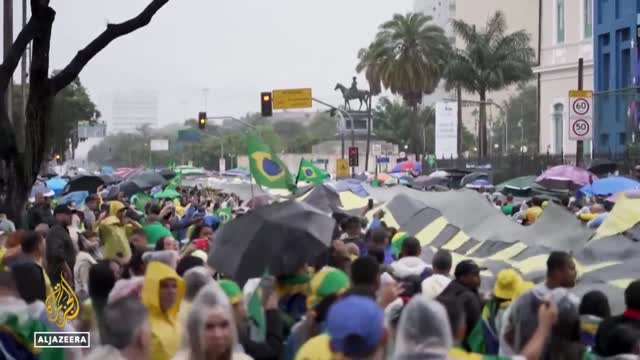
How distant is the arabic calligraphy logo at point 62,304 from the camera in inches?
341

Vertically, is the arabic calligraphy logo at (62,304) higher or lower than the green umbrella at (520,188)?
higher

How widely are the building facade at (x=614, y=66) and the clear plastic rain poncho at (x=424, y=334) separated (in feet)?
133

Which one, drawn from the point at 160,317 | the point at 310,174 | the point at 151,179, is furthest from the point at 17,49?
the point at 151,179

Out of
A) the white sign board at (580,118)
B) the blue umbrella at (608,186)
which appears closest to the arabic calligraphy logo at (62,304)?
the blue umbrella at (608,186)

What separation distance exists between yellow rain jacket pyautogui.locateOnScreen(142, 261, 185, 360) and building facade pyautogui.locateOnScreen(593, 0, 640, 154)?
3864 cm

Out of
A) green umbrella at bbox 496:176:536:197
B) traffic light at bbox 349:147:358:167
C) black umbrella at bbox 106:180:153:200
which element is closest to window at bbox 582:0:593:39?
traffic light at bbox 349:147:358:167

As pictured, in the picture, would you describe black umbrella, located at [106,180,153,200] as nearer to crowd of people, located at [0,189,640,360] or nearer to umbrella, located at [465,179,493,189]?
umbrella, located at [465,179,493,189]

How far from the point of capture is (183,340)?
21.0 ft

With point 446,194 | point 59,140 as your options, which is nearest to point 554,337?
point 446,194

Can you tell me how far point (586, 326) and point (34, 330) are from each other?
3.17 m

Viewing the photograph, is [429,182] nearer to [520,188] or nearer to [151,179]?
[520,188]

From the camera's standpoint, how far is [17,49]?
18.4 meters

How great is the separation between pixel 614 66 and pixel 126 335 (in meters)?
45.4

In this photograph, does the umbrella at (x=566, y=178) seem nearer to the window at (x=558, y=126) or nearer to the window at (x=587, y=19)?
the window at (x=587, y=19)
